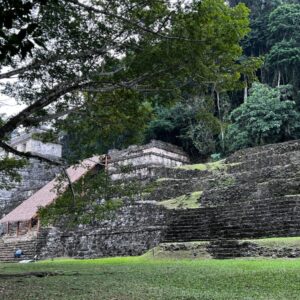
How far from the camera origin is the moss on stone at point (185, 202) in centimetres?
1451

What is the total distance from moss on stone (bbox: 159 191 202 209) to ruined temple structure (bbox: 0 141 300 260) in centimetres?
4

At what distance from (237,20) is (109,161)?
16996mm

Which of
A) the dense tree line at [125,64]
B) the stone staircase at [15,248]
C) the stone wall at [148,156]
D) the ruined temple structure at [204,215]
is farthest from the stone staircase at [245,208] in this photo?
the stone wall at [148,156]

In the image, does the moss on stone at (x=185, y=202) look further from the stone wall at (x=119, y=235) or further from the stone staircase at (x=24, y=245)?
the stone staircase at (x=24, y=245)

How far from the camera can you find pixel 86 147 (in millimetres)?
9953

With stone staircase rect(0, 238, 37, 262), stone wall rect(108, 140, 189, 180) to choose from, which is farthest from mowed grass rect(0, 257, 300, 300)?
stone wall rect(108, 140, 189, 180)

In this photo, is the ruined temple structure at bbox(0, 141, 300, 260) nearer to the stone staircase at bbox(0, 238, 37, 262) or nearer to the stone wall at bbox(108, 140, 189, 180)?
the stone staircase at bbox(0, 238, 37, 262)

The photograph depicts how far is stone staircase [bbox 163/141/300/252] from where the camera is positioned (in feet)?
36.0

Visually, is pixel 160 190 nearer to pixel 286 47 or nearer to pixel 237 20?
pixel 237 20

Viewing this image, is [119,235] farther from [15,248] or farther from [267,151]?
[267,151]

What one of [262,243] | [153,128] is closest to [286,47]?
[153,128]

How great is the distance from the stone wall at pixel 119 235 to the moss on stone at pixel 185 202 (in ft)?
2.30

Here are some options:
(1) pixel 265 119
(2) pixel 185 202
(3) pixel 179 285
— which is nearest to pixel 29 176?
(1) pixel 265 119

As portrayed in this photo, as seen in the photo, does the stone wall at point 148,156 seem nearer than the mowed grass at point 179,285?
No
